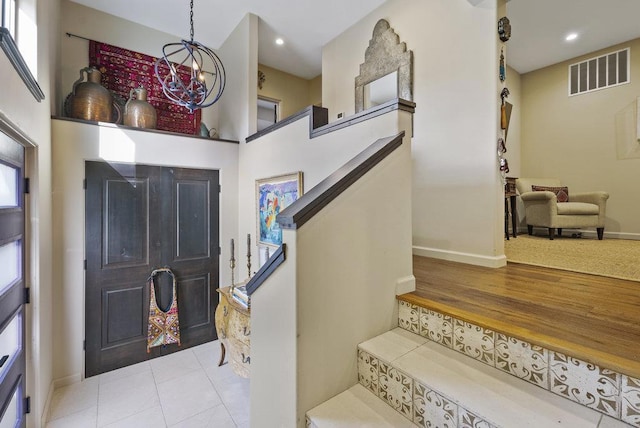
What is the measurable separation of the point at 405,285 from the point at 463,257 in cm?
129

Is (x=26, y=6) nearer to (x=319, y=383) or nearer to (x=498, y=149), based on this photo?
(x=319, y=383)

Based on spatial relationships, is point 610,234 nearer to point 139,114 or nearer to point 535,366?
point 535,366

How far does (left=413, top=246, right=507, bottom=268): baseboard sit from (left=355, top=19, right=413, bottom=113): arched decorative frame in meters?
1.72

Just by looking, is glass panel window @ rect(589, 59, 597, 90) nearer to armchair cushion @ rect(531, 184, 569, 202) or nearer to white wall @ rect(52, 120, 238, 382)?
armchair cushion @ rect(531, 184, 569, 202)

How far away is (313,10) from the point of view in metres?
3.62

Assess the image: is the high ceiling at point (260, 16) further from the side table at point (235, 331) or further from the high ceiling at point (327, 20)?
the side table at point (235, 331)

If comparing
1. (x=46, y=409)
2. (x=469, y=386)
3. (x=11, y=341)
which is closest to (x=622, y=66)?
(x=469, y=386)

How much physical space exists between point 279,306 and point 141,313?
259cm

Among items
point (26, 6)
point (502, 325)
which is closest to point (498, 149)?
point (502, 325)

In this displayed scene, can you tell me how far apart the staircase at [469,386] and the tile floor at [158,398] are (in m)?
1.38

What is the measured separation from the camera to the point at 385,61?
344 cm

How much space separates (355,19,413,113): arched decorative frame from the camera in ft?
10.4

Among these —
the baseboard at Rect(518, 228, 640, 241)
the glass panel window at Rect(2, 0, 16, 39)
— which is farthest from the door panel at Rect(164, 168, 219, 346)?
the baseboard at Rect(518, 228, 640, 241)

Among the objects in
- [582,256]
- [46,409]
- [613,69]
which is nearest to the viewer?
[46,409]
